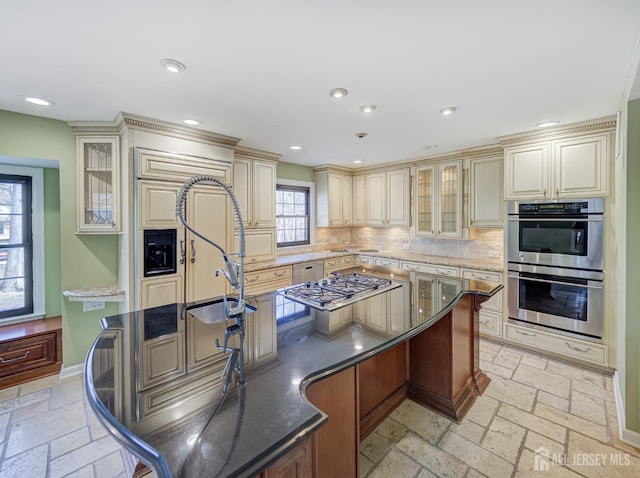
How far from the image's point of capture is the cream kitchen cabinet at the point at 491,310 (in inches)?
141

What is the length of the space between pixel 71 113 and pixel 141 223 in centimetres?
114

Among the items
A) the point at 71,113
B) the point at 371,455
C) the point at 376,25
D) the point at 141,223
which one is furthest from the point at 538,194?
the point at 71,113

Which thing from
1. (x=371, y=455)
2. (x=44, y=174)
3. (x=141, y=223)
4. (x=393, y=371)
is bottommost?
(x=371, y=455)

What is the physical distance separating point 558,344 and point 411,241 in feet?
7.86

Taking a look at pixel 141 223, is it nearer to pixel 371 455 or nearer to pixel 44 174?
pixel 44 174

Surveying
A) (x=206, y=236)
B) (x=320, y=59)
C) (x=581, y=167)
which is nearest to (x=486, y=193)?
(x=581, y=167)

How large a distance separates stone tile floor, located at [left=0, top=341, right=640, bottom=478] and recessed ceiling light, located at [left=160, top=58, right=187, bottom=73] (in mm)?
2548

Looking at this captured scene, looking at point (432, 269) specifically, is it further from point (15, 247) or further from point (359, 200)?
point (15, 247)

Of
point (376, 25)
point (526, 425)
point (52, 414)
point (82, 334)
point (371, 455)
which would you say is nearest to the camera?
point (376, 25)

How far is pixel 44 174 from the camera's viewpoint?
3221 millimetres

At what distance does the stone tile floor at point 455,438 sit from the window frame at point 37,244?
2.69 feet

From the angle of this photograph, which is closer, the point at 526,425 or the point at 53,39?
the point at 53,39

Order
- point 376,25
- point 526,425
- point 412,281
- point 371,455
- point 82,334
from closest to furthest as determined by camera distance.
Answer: point 376,25
point 371,455
point 526,425
point 412,281
point 82,334

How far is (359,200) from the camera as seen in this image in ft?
17.8
